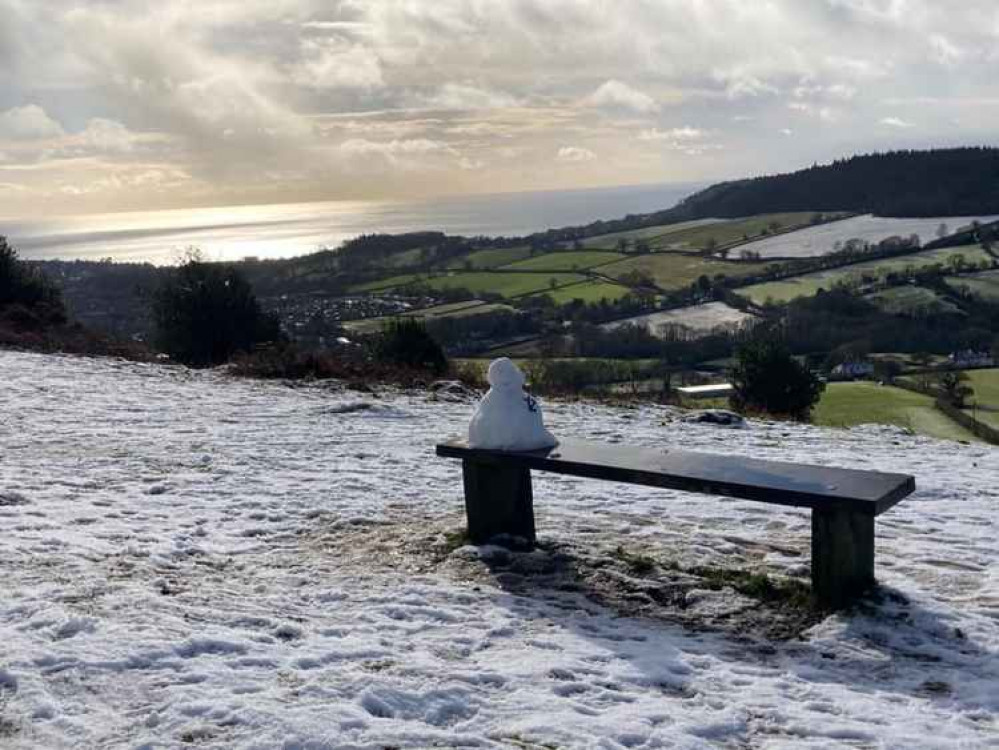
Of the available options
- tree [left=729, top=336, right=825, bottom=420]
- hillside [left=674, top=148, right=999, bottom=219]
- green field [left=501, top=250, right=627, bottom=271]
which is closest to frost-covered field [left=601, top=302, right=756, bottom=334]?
green field [left=501, top=250, right=627, bottom=271]

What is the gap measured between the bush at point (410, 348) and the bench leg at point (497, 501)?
12287mm

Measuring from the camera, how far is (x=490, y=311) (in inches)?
2726

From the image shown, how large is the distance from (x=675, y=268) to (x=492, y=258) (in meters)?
21.3

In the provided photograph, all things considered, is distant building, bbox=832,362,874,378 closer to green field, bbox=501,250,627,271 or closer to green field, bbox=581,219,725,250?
green field, bbox=501,250,627,271

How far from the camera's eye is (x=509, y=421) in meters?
6.67

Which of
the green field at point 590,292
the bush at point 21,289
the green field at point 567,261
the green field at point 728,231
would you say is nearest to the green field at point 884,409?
the bush at point 21,289

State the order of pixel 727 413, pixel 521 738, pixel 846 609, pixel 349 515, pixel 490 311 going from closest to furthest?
1. pixel 521 738
2. pixel 846 609
3. pixel 349 515
4. pixel 727 413
5. pixel 490 311

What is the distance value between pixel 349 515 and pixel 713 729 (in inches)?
168

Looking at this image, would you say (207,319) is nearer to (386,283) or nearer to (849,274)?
(386,283)

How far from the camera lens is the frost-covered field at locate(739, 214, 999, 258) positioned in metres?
96.8

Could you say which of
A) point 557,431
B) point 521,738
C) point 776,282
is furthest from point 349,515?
point 776,282

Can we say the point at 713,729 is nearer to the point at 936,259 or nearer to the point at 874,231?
the point at 936,259

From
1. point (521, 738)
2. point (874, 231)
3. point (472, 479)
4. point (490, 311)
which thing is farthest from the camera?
point (874, 231)

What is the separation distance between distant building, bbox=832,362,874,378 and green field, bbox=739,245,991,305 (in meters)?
20.8
